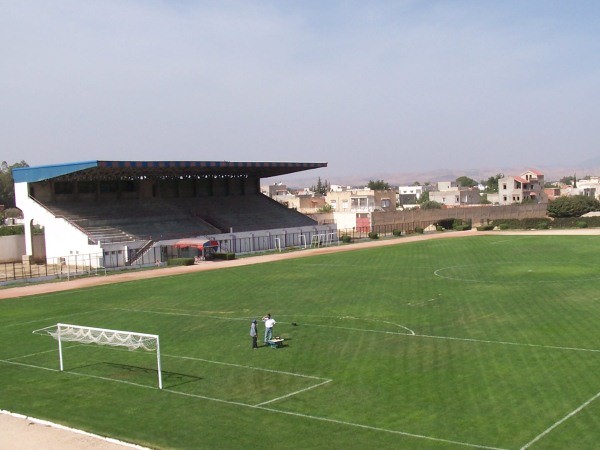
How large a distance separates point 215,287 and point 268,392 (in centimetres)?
2904

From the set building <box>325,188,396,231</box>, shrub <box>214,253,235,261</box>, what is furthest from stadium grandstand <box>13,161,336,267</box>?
building <box>325,188,396,231</box>

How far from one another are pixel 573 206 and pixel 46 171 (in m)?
90.8

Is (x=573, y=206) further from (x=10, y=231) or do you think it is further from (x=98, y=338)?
(x=98, y=338)

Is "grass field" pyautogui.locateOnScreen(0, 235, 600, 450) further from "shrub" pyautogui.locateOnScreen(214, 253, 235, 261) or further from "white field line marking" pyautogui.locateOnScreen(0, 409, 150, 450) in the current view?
"shrub" pyautogui.locateOnScreen(214, 253, 235, 261)

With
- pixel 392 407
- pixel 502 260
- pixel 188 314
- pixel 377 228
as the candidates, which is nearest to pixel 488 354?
pixel 392 407

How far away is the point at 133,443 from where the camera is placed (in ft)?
64.3

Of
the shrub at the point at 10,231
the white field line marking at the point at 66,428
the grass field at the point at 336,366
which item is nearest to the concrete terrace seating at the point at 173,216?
the shrub at the point at 10,231

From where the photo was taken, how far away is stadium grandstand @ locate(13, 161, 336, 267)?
74.8 m

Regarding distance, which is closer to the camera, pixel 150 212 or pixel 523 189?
pixel 150 212

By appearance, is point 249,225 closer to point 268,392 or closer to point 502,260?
point 502,260

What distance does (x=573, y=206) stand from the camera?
125m

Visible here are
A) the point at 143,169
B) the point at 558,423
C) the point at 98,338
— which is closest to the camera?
the point at 558,423

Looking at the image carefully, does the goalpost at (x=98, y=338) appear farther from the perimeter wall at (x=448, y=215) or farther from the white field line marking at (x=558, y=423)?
the perimeter wall at (x=448, y=215)

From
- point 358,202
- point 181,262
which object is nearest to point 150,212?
point 181,262
